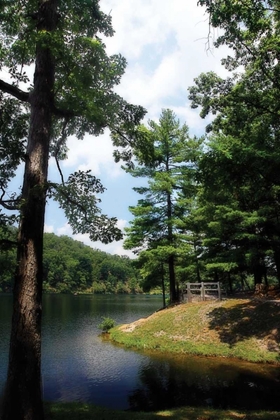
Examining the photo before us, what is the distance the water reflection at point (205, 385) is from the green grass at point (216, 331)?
1187 millimetres

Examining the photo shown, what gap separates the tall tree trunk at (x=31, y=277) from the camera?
217 inches

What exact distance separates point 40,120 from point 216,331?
15.0 metres

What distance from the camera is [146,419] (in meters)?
7.39

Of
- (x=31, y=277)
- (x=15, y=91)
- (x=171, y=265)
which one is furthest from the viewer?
(x=171, y=265)

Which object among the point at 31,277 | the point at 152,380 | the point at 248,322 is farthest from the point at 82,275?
the point at 31,277

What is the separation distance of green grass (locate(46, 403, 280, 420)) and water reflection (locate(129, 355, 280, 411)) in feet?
4.23

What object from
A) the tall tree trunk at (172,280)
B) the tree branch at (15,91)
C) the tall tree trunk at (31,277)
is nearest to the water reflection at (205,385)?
the tall tree trunk at (31,277)

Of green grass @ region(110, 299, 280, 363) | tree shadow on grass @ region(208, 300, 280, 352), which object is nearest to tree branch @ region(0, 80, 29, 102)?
green grass @ region(110, 299, 280, 363)

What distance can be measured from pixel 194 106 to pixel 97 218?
10679mm

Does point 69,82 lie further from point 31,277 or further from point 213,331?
point 213,331

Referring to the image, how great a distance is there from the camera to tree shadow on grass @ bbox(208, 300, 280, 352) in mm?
15281

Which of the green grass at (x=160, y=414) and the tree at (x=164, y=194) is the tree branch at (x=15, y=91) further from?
the tree at (x=164, y=194)

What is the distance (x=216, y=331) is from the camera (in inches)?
675

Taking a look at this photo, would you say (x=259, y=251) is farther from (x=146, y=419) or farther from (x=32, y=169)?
(x=32, y=169)
